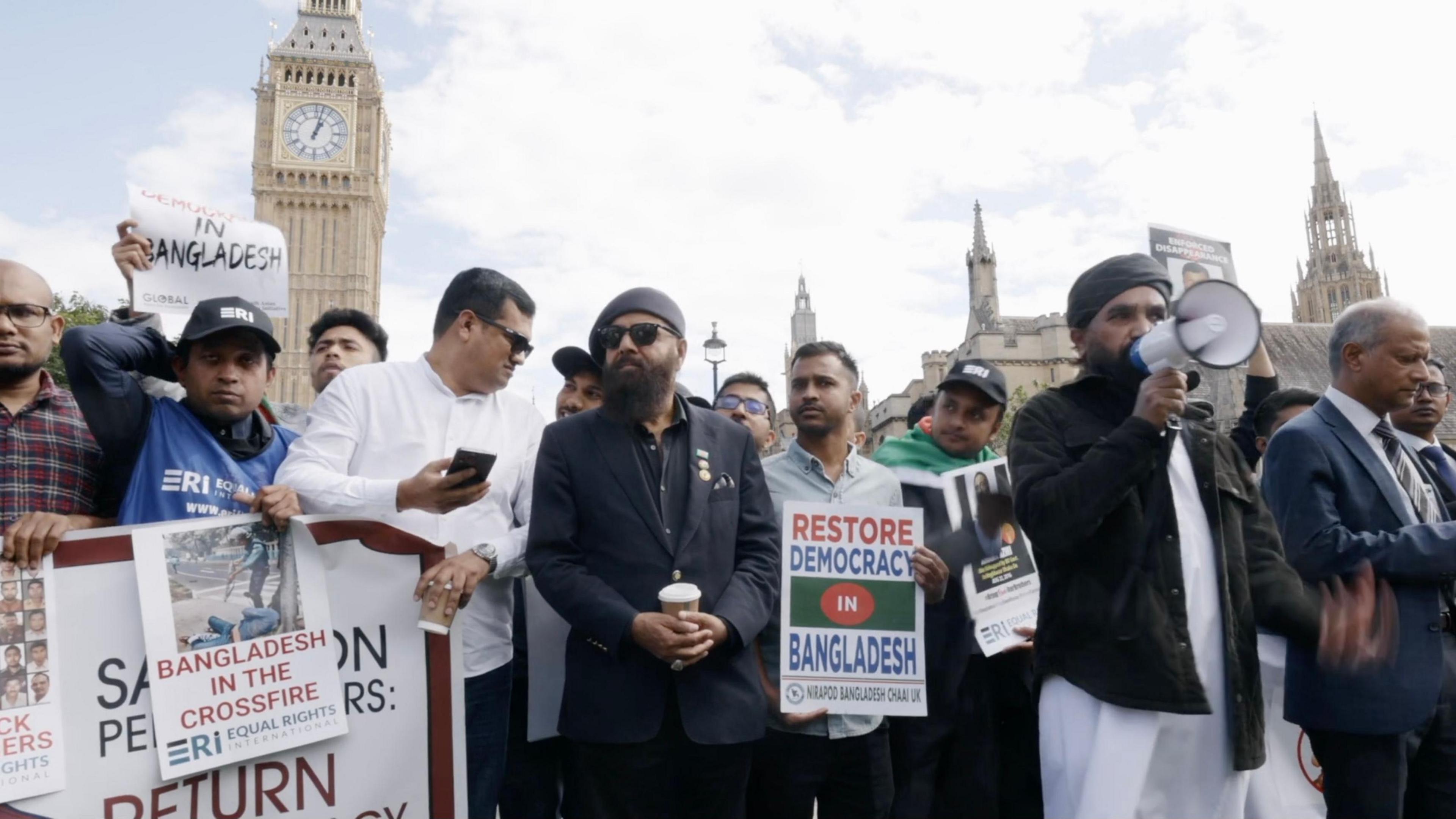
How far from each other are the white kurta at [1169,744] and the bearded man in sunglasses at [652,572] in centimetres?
103

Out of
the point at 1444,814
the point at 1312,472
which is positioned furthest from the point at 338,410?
the point at 1444,814

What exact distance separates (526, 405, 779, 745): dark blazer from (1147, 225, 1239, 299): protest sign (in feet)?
9.10

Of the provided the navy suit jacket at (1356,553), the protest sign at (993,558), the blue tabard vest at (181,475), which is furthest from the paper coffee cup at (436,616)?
the navy suit jacket at (1356,553)

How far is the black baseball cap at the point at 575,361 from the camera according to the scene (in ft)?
16.8

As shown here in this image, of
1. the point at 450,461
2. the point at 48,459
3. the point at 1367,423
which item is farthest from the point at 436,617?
the point at 1367,423

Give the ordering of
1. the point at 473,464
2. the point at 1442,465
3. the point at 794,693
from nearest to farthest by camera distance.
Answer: the point at 473,464
the point at 794,693
the point at 1442,465

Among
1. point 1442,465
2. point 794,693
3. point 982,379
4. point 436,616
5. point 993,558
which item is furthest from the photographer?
point 982,379

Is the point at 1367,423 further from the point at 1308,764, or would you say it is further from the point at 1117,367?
the point at 1308,764

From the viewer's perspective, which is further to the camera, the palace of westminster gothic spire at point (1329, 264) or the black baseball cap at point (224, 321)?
the palace of westminster gothic spire at point (1329, 264)

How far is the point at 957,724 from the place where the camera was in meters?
4.11

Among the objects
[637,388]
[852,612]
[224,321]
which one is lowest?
[852,612]

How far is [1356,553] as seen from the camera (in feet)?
11.1

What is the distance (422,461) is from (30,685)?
141 cm

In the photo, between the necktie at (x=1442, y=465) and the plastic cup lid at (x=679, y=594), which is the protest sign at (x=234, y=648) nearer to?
the plastic cup lid at (x=679, y=594)
